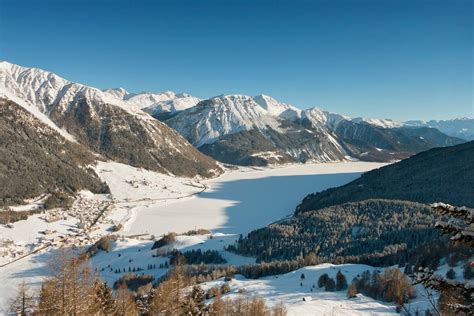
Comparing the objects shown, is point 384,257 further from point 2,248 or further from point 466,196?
point 2,248

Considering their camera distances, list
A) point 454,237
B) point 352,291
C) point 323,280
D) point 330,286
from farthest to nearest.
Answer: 1. point 323,280
2. point 330,286
3. point 352,291
4. point 454,237

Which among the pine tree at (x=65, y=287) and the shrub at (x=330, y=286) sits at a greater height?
the pine tree at (x=65, y=287)

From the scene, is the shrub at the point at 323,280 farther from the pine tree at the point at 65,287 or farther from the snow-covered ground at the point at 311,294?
the pine tree at the point at 65,287

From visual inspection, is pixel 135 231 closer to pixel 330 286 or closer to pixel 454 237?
pixel 330 286

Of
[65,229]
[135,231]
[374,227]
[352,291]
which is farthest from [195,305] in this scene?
[65,229]

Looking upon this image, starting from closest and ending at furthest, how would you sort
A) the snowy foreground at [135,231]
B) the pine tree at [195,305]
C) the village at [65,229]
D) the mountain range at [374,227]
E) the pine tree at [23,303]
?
the pine tree at [23,303] < the pine tree at [195,305] < the snowy foreground at [135,231] < the mountain range at [374,227] < the village at [65,229]

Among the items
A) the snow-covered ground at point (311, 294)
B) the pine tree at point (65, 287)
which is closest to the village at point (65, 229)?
the snow-covered ground at point (311, 294)

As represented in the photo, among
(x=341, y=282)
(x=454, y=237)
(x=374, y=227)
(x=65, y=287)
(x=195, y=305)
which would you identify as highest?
(x=454, y=237)

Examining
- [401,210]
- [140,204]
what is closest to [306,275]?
[401,210]

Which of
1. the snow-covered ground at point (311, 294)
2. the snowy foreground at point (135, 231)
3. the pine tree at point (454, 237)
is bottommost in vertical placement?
the snow-covered ground at point (311, 294)
